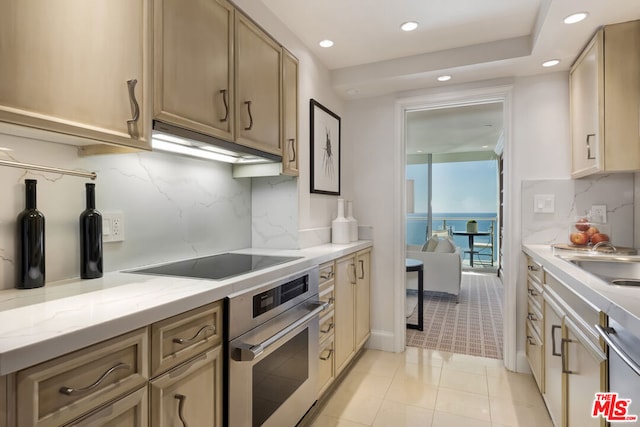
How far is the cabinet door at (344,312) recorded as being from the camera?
2295 millimetres

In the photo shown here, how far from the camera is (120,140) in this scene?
1171 mm

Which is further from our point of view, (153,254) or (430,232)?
(430,232)

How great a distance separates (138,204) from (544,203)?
2.65 metres

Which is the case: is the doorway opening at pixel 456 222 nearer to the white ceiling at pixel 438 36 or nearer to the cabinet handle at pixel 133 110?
the white ceiling at pixel 438 36

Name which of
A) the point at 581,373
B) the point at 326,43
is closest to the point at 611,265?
the point at 581,373

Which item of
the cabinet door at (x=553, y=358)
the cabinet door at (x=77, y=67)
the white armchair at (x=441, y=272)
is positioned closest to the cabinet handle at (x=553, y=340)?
the cabinet door at (x=553, y=358)

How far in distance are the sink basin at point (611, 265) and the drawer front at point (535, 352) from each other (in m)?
0.55

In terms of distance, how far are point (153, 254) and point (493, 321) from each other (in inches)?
136

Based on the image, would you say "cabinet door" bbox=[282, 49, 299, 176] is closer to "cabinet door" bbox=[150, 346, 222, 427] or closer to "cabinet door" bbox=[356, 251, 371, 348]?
"cabinet door" bbox=[356, 251, 371, 348]

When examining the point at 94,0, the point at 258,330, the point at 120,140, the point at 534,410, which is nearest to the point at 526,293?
the point at 534,410

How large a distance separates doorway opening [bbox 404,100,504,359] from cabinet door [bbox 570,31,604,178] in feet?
1.95

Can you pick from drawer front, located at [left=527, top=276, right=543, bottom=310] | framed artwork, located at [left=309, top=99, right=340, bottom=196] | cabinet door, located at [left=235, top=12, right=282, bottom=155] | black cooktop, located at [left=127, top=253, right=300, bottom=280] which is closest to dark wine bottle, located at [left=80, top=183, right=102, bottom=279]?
black cooktop, located at [left=127, top=253, right=300, bottom=280]

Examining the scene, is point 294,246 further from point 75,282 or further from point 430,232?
point 430,232

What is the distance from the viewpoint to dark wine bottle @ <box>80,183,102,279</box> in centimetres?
133
